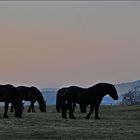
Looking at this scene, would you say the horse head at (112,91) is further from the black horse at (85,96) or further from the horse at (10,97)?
the horse at (10,97)

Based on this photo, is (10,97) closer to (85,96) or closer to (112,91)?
(85,96)

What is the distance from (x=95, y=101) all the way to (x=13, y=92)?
217 inches

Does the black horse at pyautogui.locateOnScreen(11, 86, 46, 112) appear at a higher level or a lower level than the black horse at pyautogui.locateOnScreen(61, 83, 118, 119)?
higher

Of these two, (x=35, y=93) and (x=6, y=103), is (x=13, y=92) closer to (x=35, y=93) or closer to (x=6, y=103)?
(x=6, y=103)

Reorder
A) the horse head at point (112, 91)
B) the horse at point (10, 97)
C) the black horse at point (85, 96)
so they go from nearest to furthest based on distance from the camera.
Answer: the black horse at point (85, 96), the horse at point (10, 97), the horse head at point (112, 91)

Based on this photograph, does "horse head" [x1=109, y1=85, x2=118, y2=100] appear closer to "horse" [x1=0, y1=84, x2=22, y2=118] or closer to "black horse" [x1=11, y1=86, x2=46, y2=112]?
"horse" [x1=0, y1=84, x2=22, y2=118]

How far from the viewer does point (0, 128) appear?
27047 mm

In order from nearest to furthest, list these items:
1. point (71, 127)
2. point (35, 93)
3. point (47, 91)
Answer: point (71, 127) < point (35, 93) < point (47, 91)

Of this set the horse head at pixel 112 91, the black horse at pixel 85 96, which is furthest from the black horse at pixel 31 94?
the horse head at pixel 112 91

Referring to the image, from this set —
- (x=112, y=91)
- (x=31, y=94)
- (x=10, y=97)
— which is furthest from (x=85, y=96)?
(x=31, y=94)

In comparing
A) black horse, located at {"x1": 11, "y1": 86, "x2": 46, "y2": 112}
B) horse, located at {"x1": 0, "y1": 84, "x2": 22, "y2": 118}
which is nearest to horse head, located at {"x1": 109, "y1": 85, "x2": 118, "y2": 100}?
horse, located at {"x1": 0, "y1": 84, "x2": 22, "y2": 118}

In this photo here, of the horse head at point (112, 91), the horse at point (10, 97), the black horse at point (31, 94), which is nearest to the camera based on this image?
the horse at point (10, 97)

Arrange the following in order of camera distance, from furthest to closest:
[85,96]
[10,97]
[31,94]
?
[31,94] < [10,97] < [85,96]

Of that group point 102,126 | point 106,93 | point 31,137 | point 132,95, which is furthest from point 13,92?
point 132,95
